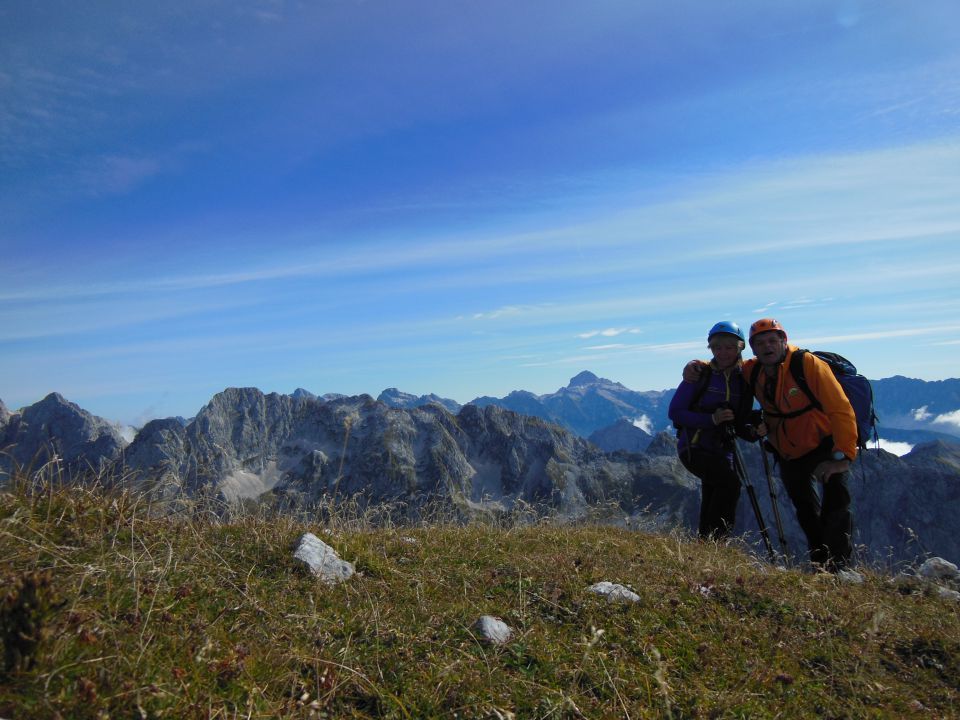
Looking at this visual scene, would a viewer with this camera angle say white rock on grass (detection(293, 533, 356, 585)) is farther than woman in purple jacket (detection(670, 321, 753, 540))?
No

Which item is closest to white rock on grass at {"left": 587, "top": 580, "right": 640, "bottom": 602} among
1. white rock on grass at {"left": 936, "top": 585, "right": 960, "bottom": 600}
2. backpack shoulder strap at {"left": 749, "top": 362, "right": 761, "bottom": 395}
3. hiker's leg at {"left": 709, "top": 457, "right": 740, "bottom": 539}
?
hiker's leg at {"left": 709, "top": 457, "right": 740, "bottom": 539}

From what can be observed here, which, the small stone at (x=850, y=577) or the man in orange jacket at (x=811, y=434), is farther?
the man in orange jacket at (x=811, y=434)

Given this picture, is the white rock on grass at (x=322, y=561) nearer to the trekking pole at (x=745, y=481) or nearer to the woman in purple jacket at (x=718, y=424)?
the woman in purple jacket at (x=718, y=424)

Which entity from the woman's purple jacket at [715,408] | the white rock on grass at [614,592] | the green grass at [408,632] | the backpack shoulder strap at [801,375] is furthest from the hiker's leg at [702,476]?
the white rock on grass at [614,592]

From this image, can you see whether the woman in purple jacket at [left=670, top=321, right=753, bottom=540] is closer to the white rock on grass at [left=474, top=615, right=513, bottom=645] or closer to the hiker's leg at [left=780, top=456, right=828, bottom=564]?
the hiker's leg at [left=780, top=456, right=828, bottom=564]

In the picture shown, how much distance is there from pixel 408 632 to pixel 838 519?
23.3 feet

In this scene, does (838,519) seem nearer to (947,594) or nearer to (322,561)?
(947,594)

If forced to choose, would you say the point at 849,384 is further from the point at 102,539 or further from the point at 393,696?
the point at 102,539

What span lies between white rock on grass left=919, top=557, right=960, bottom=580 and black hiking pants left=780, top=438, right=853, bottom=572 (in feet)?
5.76

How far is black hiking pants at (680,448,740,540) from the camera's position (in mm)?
9039

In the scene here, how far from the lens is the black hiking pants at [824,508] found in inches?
320

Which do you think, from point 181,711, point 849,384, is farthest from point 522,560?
point 849,384

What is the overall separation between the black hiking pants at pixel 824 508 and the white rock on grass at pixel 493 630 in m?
5.54

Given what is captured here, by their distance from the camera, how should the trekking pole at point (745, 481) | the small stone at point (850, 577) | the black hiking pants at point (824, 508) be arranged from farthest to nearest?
the trekking pole at point (745, 481), the black hiking pants at point (824, 508), the small stone at point (850, 577)
